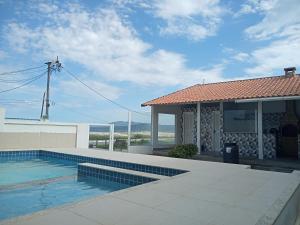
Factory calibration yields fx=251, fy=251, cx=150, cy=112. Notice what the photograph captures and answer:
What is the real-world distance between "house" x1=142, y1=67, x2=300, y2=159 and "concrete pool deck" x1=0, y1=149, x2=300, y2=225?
626 centimetres

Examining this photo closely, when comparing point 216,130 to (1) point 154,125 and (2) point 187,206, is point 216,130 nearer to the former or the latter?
(1) point 154,125

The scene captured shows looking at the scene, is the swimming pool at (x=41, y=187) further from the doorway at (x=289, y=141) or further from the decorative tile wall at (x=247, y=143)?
the doorway at (x=289, y=141)

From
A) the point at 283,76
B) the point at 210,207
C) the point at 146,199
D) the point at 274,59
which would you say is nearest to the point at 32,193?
the point at 146,199

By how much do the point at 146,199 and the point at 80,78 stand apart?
90.6ft

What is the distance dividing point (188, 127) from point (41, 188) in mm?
11193

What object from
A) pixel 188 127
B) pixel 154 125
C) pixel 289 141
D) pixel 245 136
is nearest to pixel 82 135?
pixel 154 125

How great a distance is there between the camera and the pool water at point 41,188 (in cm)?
616

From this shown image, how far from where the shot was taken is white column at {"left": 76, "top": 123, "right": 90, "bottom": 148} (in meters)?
16.7

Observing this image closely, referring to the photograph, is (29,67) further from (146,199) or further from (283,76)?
(146,199)

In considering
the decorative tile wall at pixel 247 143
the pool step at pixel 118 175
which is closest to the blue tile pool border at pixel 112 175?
the pool step at pixel 118 175

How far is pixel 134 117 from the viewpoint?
16.4 metres

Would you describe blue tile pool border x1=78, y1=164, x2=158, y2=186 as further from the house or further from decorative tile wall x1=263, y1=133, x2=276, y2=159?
decorative tile wall x1=263, y1=133, x2=276, y2=159

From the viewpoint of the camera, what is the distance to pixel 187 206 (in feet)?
14.0

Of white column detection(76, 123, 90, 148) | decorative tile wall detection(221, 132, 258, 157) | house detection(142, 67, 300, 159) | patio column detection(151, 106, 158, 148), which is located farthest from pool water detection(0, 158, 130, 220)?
decorative tile wall detection(221, 132, 258, 157)
